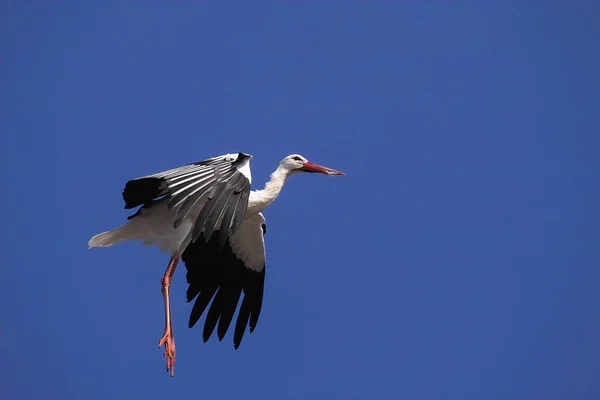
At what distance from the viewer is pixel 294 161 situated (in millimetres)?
13797

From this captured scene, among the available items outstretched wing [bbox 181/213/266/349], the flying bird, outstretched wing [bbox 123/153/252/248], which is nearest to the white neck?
the flying bird

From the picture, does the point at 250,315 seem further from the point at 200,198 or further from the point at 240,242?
the point at 200,198

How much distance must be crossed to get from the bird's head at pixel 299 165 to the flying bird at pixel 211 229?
0.01 m

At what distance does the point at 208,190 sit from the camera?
1144 cm

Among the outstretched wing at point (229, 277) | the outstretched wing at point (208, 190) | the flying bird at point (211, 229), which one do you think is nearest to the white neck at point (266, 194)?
the flying bird at point (211, 229)

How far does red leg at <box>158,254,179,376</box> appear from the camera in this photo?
39.8 ft

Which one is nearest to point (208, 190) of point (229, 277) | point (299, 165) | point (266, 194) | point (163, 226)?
point (163, 226)

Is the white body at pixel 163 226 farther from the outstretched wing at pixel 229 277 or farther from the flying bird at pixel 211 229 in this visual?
the outstretched wing at pixel 229 277

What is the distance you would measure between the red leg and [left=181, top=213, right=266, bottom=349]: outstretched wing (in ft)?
3.90

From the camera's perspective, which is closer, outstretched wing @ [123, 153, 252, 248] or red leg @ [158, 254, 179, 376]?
outstretched wing @ [123, 153, 252, 248]

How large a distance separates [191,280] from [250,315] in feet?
2.82

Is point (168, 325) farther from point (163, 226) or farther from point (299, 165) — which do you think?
point (299, 165)

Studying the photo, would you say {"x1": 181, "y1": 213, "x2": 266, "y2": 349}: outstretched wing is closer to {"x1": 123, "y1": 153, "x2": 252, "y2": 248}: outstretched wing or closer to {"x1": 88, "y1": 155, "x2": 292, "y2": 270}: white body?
{"x1": 88, "y1": 155, "x2": 292, "y2": 270}: white body

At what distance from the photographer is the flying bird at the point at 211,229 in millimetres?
11367
